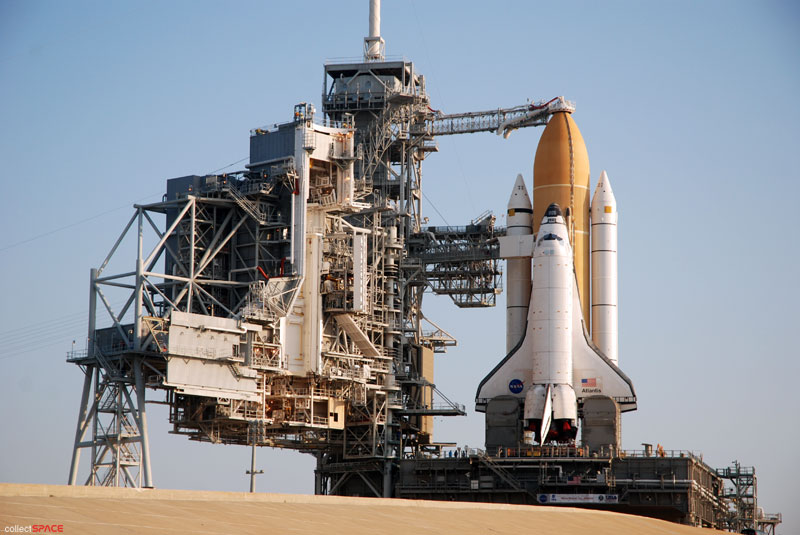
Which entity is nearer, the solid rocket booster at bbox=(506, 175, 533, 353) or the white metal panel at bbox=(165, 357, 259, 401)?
the white metal panel at bbox=(165, 357, 259, 401)

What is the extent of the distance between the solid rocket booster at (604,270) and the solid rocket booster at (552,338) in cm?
243

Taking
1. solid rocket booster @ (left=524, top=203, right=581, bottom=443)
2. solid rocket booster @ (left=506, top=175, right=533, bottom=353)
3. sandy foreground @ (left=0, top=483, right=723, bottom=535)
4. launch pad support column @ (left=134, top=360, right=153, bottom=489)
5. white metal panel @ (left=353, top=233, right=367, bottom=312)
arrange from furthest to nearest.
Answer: solid rocket booster @ (left=506, top=175, right=533, bottom=353), white metal panel @ (left=353, top=233, right=367, bottom=312), solid rocket booster @ (left=524, top=203, right=581, bottom=443), launch pad support column @ (left=134, top=360, right=153, bottom=489), sandy foreground @ (left=0, top=483, right=723, bottom=535)

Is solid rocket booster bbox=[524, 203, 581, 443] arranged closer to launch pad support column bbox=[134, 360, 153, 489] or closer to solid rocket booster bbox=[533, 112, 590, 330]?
solid rocket booster bbox=[533, 112, 590, 330]

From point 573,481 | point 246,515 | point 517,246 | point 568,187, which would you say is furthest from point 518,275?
point 246,515

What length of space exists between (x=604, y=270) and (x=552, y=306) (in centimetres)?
487

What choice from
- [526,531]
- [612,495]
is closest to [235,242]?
[612,495]

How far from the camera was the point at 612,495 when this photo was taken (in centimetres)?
6975

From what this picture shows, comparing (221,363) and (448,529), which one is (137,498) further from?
(221,363)

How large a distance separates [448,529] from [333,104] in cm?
4477

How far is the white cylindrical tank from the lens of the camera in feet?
236

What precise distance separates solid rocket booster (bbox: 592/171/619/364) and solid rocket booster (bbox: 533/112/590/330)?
0.67 metres

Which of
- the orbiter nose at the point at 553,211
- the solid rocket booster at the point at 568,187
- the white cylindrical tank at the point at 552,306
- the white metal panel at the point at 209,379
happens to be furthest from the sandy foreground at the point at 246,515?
→ the solid rocket booster at the point at 568,187

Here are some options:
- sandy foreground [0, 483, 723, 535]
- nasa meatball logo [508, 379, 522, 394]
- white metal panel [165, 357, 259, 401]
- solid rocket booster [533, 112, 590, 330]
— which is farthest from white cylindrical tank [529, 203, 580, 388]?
sandy foreground [0, 483, 723, 535]

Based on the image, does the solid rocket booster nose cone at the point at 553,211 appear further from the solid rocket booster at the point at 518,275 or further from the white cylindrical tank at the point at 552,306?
the solid rocket booster at the point at 518,275
